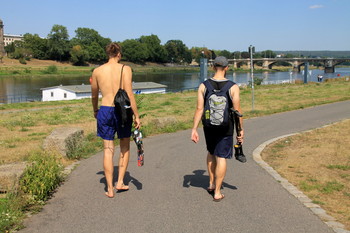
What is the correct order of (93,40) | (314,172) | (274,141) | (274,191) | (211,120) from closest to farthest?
(211,120), (274,191), (314,172), (274,141), (93,40)

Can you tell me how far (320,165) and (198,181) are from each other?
97.5 inches

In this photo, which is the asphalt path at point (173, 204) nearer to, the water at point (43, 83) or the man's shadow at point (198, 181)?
the man's shadow at point (198, 181)

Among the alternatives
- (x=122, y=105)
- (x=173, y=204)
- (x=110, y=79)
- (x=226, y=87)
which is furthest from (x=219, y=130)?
(x=110, y=79)

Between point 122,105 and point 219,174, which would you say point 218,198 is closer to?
point 219,174

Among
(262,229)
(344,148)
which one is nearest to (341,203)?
(262,229)

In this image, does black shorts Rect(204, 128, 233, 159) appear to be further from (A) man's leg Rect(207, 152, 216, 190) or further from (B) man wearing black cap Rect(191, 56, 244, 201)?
(A) man's leg Rect(207, 152, 216, 190)

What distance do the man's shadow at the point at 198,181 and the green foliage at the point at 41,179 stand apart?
1775mm

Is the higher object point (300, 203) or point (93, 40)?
point (93, 40)

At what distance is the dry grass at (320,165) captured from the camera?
4.77m

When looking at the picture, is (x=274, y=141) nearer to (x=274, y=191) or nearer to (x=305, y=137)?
(x=305, y=137)

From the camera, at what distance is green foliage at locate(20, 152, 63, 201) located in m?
4.41

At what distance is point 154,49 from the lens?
148125 mm

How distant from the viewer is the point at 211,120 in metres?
4.50

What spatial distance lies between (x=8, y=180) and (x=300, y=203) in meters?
3.64
